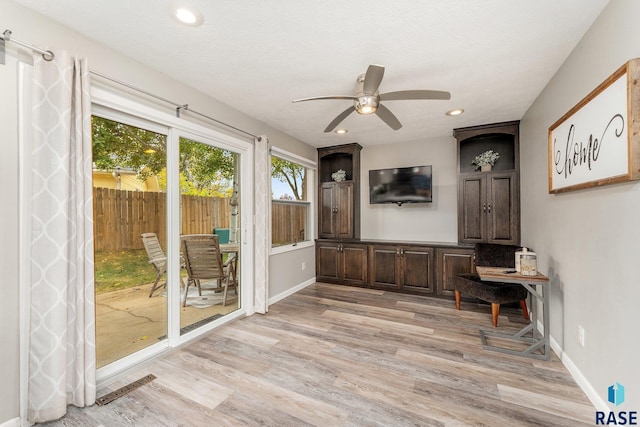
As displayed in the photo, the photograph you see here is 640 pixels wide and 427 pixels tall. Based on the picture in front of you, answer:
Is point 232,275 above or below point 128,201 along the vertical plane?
below

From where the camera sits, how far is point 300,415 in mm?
1732

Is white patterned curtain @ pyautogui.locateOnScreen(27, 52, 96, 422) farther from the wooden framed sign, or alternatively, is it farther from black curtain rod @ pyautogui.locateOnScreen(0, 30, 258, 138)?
the wooden framed sign

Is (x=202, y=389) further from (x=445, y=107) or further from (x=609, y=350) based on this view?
(x=445, y=107)

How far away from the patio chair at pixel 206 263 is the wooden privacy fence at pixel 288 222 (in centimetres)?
Answer: 87

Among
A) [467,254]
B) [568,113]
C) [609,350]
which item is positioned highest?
[568,113]

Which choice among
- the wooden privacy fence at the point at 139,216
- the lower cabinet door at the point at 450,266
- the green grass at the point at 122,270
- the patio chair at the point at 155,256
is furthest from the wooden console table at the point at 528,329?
the green grass at the point at 122,270

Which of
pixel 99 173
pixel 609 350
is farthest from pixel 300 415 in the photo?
pixel 99 173

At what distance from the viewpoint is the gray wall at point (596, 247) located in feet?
4.77

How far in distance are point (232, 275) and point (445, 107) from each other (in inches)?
130

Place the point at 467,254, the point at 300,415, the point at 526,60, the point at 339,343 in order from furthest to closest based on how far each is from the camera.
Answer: the point at 467,254 → the point at 339,343 → the point at 526,60 → the point at 300,415

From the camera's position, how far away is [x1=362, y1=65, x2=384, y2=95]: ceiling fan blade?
192 centimetres

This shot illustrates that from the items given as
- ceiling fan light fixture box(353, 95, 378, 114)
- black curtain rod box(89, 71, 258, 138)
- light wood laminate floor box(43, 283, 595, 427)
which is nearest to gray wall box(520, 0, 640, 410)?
light wood laminate floor box(43, 283, 595, 427)

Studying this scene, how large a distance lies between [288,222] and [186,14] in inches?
122

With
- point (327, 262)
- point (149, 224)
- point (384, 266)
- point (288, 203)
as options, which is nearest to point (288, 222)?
point (288, 203)
